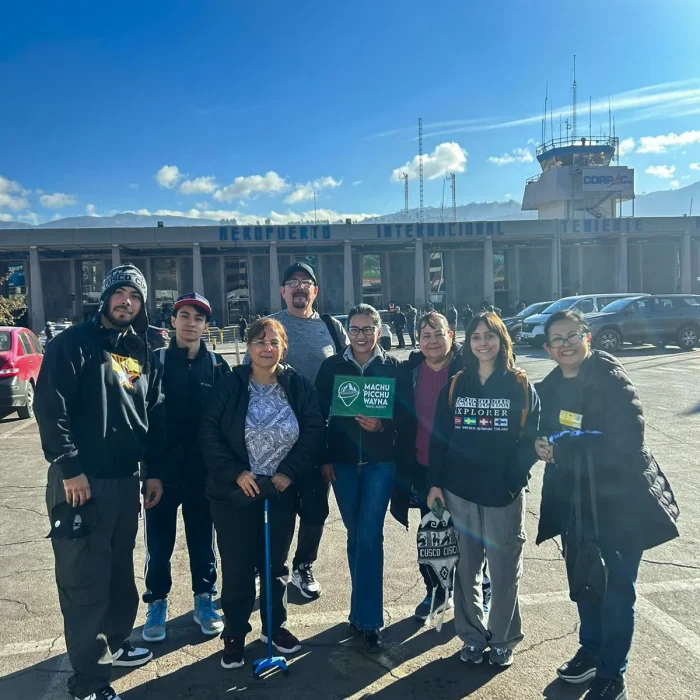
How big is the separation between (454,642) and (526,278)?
4228 cm

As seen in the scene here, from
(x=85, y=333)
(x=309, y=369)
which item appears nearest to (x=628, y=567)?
(x=309, y=369)

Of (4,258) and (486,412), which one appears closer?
(486,412)

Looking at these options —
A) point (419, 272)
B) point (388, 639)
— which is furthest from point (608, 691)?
point (419, 272)

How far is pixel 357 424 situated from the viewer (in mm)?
3496

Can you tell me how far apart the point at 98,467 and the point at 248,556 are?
98 cm

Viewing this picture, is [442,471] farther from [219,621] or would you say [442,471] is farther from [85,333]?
[85,333]

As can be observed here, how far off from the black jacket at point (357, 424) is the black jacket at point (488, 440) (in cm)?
34

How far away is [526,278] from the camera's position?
1694 inches

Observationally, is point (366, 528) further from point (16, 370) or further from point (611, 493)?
point (16, 370)

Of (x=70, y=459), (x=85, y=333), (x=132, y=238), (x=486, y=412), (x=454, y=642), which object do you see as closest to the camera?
(x=70, y=459)

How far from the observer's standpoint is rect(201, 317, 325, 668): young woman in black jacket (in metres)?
3.18

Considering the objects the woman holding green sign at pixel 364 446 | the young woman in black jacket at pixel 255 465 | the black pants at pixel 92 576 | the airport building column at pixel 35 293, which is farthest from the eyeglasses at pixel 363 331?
the airport building column at pixel 35 293

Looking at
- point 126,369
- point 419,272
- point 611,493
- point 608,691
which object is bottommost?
point 608,691

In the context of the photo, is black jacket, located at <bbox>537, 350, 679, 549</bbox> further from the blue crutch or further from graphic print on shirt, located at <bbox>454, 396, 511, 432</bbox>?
the blue crutch
